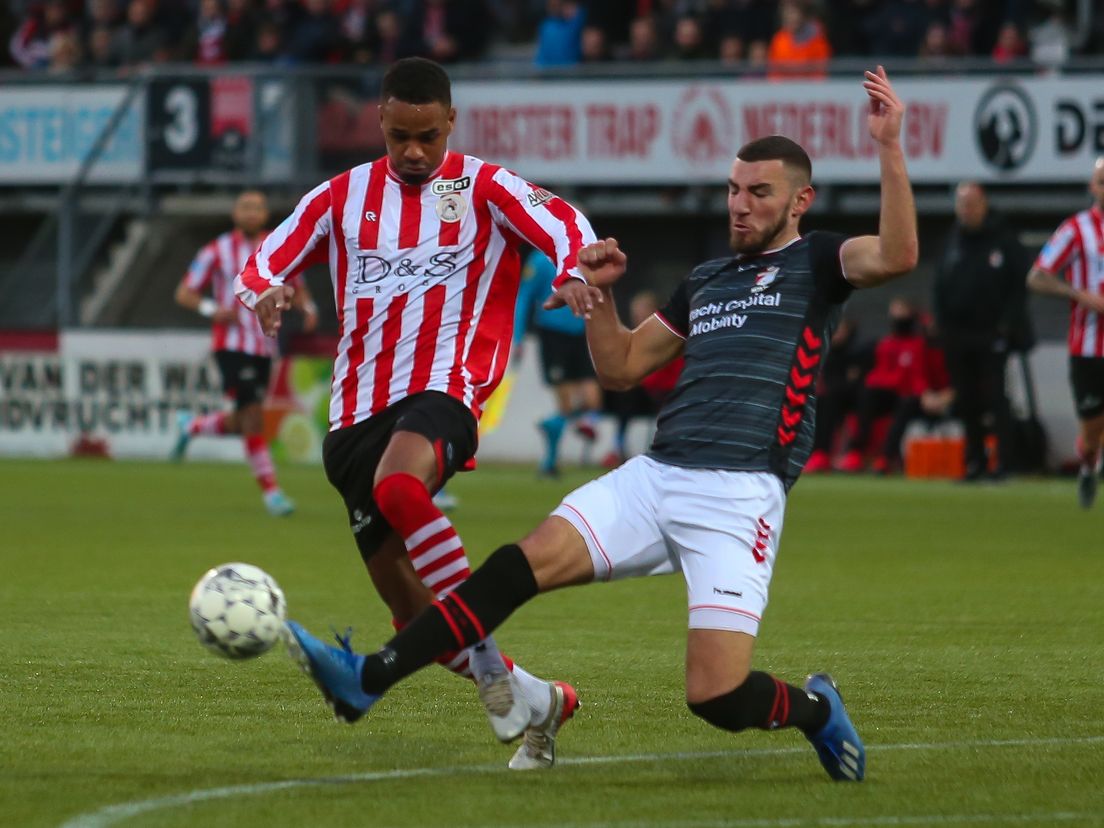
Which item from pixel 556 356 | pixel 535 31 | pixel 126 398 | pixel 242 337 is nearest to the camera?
pixel 242 337

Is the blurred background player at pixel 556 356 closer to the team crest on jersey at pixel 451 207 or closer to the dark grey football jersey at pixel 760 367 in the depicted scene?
the team crest on jersey at pixel 451 207

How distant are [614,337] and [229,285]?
10408 millimetres

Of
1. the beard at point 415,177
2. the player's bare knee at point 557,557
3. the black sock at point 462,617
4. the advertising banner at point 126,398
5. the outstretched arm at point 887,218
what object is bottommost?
the advertising banner at point 126,398

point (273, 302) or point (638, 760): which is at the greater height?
point (273, 302)

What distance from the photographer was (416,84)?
611 centimetres

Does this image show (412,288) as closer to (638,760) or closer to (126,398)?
(638,760)

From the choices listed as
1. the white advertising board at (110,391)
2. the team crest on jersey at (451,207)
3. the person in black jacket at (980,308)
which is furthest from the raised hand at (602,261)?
the white advertising board at (110,391)

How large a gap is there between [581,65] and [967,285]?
18.3ft

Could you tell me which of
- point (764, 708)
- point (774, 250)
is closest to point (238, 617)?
point (764, 708)

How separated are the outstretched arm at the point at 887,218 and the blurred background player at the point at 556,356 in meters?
12.6

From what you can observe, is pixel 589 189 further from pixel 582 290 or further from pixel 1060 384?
pixel 582 290

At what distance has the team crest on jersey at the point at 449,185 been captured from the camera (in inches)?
250

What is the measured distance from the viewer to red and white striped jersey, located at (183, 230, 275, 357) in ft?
49.8

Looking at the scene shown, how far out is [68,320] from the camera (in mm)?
22391
